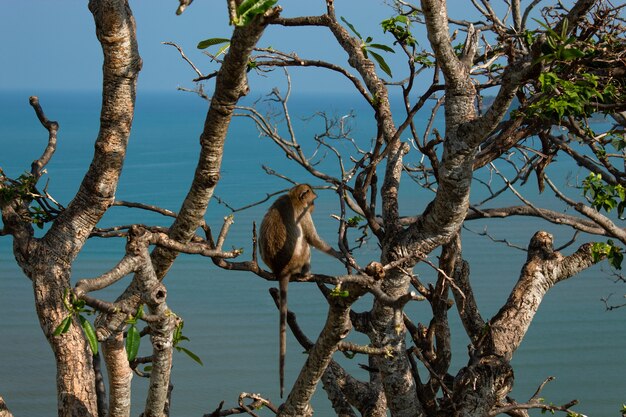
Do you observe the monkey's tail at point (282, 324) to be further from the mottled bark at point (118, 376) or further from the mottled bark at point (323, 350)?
the mottled bark at point (118, 376)

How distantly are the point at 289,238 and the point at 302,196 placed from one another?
0.49m

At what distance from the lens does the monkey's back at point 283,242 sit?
4.89m

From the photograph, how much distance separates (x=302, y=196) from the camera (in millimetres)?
5445

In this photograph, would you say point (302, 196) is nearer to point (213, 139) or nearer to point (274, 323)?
point (213, 139)

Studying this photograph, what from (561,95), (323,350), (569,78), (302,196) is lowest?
(323,350)

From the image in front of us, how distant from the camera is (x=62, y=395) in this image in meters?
3.72

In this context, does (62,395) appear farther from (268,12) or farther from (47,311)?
(268,12)

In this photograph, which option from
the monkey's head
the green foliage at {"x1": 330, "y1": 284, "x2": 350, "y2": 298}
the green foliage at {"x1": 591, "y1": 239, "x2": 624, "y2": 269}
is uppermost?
the green foliage at {"x1": 591, "y1": 239, "x2": 624, "y2": 269}

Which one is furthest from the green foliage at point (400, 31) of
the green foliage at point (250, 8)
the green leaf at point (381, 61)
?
the green foliage at point (250, 8)

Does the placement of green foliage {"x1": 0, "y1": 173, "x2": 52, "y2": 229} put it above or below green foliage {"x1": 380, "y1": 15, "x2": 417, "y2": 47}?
below

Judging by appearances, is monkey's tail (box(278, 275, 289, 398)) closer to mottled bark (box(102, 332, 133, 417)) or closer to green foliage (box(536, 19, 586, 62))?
mottled bark (box(102, 332, 133, 417))

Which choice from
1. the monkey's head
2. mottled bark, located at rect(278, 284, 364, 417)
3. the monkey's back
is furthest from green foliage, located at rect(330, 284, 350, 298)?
the monkey's head

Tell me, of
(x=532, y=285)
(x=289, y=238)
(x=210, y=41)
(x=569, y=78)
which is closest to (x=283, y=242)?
(x=289, y=238)

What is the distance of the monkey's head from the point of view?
5.41 m
